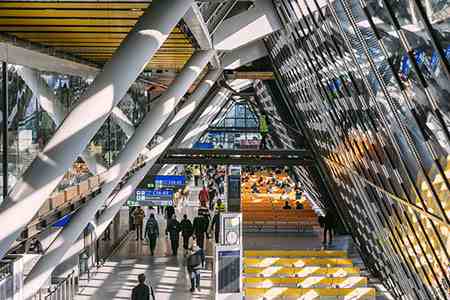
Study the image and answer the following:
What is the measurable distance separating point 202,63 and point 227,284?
176 inches

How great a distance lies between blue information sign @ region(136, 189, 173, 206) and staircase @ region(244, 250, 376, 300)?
3.16 metres

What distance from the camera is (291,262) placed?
61.8ft

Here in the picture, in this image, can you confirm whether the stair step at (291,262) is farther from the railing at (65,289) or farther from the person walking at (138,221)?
the person walking at (138,221)

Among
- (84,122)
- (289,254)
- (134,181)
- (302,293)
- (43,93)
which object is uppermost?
(43,93)

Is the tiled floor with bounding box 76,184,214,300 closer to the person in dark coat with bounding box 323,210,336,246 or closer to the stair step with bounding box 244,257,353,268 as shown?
the stair step with bounding box 244,257,353,268

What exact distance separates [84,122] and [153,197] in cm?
1473

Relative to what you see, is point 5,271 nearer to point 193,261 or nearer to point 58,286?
point 58,286

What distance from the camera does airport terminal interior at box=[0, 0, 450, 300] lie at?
700 cm

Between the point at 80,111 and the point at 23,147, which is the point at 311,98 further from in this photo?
the point at 80,111

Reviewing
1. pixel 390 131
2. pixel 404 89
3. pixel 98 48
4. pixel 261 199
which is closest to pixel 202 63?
pixel 98 48

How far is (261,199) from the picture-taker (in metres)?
38.1

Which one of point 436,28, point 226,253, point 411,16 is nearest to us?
point 436,28

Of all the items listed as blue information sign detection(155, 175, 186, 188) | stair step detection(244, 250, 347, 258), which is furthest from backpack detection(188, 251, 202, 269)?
blue information sign detection(155, 175, 186, 188)

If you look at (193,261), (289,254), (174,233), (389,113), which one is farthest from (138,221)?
(389,113)
